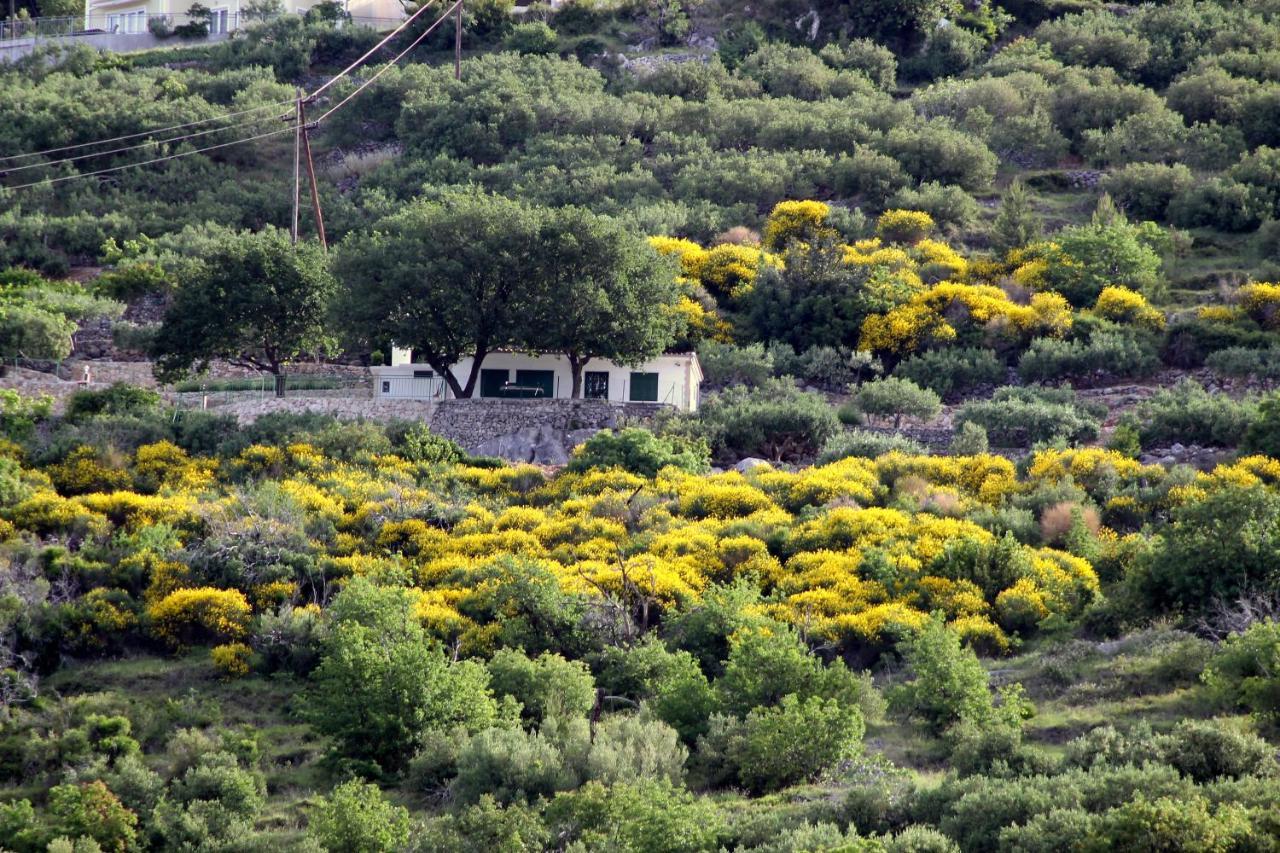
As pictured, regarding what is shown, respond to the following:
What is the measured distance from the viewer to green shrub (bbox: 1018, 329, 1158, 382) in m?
48.0

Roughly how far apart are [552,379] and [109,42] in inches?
1969

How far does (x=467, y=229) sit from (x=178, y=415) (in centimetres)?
855

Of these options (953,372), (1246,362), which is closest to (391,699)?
(953,372)

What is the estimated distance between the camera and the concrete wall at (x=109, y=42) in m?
86.3

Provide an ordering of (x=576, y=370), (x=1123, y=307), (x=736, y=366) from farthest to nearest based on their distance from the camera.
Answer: (x=1123, y=307) < (x=736, y=366) < (x=576, y=370)

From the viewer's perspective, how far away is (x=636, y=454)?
41.1 metres

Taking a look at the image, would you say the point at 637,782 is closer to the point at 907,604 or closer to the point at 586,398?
the point at 907,604

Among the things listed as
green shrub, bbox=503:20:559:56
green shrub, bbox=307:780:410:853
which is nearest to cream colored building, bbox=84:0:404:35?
green shrub, bbox=503:20:559:56

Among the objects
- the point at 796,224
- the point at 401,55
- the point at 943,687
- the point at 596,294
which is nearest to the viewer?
the point at 943,687

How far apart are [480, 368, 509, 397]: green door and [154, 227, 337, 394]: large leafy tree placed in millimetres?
4355

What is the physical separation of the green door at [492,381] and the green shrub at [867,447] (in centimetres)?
906

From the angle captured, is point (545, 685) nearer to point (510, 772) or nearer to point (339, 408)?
point (510, 772)

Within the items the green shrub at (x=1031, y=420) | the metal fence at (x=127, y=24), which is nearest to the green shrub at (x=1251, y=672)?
the green shrub at (x=1031, y=420)

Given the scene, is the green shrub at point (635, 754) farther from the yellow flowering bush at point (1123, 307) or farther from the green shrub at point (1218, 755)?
the yellow flowering bush at point (1123, 307)
